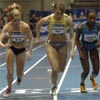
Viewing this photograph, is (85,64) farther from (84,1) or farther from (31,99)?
(84,1)

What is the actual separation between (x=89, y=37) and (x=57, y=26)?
0.83m

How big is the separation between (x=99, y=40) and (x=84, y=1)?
1222 inches

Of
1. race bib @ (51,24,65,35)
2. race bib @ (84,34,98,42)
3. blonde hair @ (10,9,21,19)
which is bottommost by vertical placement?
race bib @ (84,34,98,42)

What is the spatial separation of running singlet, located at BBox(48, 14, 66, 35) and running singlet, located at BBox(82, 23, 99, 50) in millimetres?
530

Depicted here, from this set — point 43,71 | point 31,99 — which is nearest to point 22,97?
point 31,99

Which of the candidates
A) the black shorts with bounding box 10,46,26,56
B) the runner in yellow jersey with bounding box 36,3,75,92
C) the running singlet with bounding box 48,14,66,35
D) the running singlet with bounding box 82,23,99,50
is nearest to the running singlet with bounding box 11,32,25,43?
the black shorts with bounding box 10,46,26,56

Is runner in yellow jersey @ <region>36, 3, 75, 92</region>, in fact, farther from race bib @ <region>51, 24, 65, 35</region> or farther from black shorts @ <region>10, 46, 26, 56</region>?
black shorts @ <region>10, 46, 26, 56</region>

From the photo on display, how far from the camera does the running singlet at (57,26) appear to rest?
382 inches

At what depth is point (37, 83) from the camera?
12.0 metres

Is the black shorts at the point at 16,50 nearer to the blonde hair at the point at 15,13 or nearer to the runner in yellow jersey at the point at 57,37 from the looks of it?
the runner in yellow jersey at the point at 57,37

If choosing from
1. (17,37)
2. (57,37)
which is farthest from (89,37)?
(17,37)

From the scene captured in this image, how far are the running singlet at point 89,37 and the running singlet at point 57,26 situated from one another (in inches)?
20.9

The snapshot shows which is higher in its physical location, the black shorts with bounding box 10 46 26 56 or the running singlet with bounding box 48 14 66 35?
the running singlet with bounding box 48 14 66 35

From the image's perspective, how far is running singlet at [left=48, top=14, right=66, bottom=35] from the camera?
971 centimetres
